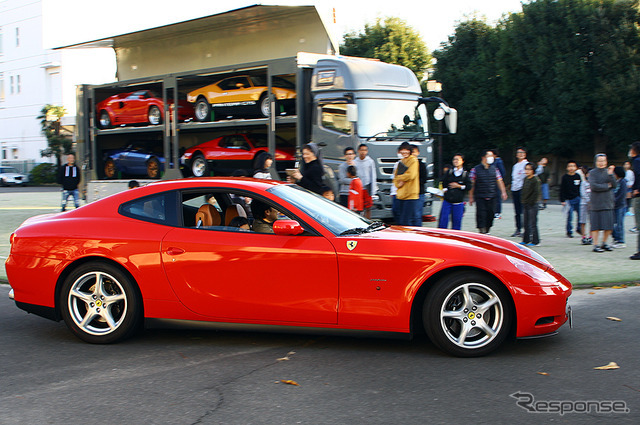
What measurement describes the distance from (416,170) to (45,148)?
43894 mm

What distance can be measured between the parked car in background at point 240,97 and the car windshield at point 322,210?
7402mm

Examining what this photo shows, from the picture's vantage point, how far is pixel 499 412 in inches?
147

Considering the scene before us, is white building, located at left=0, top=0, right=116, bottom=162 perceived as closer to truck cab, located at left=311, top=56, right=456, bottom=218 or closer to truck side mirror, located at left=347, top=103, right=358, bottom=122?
truck cab, located at left=311, top=56, right=456, bottom=218

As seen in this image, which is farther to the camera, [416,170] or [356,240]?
[416,170]

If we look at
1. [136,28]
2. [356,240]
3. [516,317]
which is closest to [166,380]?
[356,240]

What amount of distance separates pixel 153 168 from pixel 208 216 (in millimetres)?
10288

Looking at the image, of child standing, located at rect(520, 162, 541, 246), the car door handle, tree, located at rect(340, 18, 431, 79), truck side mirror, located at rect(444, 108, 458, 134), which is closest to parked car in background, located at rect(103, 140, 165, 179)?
truck side mirror, located at rect(444, 108, 458, 134)

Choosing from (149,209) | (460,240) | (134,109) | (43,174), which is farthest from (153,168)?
(43,174)

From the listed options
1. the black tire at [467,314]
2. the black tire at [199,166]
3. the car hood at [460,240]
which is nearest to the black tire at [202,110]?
the black tire at [199,166]

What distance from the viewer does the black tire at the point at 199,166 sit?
14.2 metres

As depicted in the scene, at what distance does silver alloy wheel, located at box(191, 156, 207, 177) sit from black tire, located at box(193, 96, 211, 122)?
2.78 ft

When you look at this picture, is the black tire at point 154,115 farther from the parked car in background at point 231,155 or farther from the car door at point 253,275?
the car door at point 253,275

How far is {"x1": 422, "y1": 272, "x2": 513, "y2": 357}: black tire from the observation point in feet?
15.8

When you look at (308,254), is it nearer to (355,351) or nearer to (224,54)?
(355,351)
